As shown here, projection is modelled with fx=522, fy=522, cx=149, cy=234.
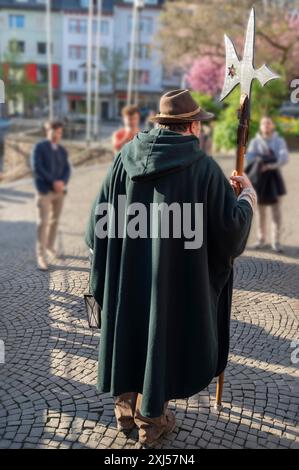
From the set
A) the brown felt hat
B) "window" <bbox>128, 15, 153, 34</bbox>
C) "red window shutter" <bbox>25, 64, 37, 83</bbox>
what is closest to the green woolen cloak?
the brown felt hat

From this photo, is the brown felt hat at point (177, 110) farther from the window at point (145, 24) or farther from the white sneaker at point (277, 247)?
the window at point (145, 24)

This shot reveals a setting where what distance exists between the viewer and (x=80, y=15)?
51.0 meters

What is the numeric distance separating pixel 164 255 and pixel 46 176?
13.4 ft

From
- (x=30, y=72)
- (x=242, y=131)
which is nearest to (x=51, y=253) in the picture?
Answer: (x=242, y=131)

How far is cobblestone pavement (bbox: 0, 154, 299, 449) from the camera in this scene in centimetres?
337

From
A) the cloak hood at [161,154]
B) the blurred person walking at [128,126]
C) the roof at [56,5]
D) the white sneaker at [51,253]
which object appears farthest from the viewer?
the roof at [56,5]

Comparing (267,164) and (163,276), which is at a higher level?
(267,164)

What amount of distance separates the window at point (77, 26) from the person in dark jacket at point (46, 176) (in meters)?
48.8

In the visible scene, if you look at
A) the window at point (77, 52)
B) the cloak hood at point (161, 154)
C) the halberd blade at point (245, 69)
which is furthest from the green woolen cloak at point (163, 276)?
the window at point (77, 52)

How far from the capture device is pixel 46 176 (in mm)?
6590

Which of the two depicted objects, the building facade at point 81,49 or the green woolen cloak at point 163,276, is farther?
the building facade at point 81,49

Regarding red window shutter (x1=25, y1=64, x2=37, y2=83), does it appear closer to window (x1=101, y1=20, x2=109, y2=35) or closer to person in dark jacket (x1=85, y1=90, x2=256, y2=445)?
window (x1=101, y1=20, x2=109, y2=35)

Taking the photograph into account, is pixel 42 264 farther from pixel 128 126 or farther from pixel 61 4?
pixel 61 4

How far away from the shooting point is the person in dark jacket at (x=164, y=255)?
278cm
